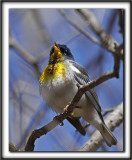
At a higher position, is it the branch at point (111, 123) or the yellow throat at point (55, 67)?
the yellow throat at point (55, 67)

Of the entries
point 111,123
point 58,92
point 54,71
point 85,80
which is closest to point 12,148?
point 58,92

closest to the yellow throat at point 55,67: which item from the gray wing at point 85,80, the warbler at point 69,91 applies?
the warbler at point 69,91

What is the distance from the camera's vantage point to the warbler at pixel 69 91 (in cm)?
321

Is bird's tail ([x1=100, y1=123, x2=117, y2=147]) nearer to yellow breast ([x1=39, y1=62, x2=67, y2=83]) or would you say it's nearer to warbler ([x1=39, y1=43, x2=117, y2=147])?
warbler ([x1=39, y1=43, x2=117, y2=147])

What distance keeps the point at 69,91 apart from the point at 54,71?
1.24 ft

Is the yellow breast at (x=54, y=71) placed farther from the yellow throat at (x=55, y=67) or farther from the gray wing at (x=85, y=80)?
the gray wing at (x=85, y=80)

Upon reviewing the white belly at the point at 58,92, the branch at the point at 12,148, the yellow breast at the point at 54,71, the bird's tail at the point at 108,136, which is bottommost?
the bird's tail at the point at 108,136

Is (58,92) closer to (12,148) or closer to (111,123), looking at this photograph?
(12,148)

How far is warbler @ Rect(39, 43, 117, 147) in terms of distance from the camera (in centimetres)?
321

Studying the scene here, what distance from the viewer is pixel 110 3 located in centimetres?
298

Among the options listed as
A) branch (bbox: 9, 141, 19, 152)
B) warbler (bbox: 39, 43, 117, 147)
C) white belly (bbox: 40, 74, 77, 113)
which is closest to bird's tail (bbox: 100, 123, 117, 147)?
warbler (bbox: 39, 43, 117, 147)

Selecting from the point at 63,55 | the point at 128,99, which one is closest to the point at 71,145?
the point at 128,99

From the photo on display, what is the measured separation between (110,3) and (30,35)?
191cm

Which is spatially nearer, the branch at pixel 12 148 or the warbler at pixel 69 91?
the branch at pixel 12 148
